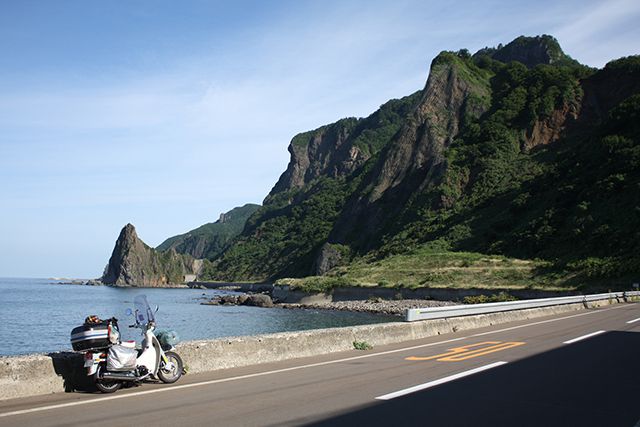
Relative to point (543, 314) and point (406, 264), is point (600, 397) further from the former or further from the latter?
point (406, 264)

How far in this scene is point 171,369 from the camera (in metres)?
8.81

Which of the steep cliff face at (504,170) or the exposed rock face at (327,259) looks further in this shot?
the exposed rock face at (327,259)

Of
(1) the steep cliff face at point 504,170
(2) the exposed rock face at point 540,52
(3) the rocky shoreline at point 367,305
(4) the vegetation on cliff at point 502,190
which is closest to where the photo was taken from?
(3) the rocky shoreline at point 367,305

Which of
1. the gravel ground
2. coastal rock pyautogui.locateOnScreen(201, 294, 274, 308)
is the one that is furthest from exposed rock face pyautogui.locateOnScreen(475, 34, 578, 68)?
the gravel ground

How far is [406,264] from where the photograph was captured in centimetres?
7756

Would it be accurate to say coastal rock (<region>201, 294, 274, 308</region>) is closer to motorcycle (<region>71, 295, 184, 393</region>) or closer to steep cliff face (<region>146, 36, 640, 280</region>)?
steep cliff face (<region>146, 36, 640, 280</region>)

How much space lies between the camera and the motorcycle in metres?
7.83

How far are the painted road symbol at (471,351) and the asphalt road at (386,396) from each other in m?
0.08

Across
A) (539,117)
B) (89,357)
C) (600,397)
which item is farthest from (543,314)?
(539,117)

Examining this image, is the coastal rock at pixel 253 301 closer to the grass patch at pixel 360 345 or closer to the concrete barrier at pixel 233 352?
the concrete barrier at pixel 233 352

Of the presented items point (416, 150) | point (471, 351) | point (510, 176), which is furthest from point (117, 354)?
point (416, 150)

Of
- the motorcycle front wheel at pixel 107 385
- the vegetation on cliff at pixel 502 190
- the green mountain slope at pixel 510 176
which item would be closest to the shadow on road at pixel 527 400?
the motorcycle front wheel at pixel 107 385

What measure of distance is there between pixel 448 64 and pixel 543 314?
385ft

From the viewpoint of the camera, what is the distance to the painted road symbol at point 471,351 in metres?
12.0
